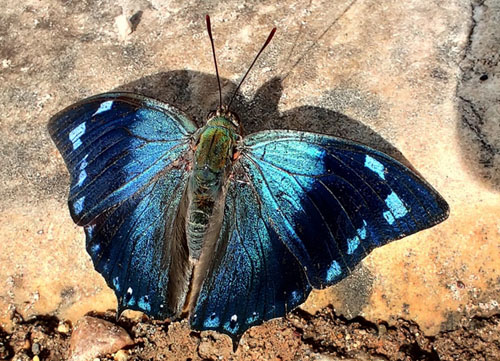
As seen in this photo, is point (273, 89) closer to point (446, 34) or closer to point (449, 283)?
point (446, 34)

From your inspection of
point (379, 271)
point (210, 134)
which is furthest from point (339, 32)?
point (379, 271)

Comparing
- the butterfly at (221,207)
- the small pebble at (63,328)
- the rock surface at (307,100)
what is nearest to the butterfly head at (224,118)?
the butterfly at (221,207)

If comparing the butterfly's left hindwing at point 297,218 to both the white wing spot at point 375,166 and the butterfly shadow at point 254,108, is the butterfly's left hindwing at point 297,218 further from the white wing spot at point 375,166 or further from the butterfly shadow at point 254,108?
the butterfly shadow at point 254,108

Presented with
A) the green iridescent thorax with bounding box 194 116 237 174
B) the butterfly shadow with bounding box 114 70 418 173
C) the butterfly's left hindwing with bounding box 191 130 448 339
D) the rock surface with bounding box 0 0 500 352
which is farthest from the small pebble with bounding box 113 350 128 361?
the butterfly shadow with bounding box 114 70 418 173

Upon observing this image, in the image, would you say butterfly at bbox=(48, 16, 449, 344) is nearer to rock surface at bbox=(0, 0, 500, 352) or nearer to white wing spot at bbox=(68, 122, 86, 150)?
A: white wing spot at bbox=(68, 122, 86, 150)

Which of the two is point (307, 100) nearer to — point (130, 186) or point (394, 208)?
point (394, 208)
